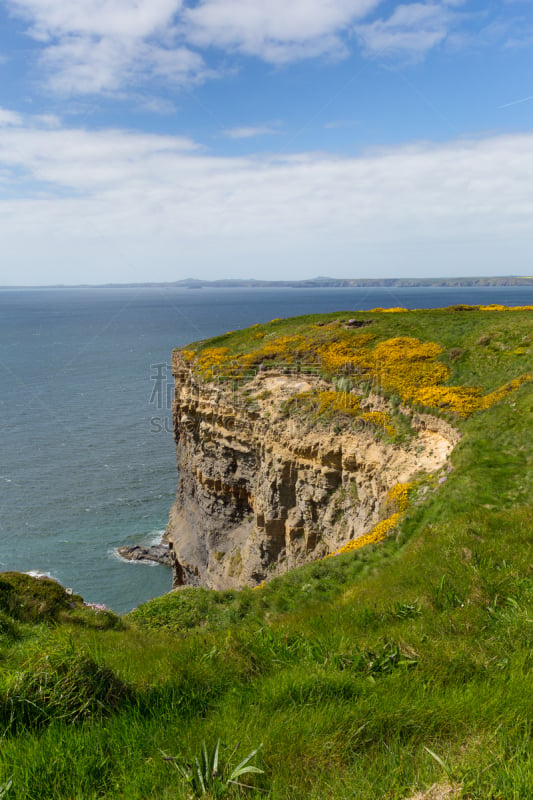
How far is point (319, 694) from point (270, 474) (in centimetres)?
2451

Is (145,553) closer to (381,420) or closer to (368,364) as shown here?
(368,364)

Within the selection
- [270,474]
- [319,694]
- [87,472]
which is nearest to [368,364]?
[270,474]

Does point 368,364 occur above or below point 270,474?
above

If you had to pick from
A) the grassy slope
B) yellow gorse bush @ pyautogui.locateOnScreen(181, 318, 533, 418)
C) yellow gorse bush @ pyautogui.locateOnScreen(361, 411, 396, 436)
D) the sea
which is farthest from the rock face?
the grassy slope

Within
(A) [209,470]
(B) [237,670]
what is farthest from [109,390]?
(B) [237,670]

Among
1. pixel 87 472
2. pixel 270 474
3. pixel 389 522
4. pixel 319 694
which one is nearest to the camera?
pixel 319 694

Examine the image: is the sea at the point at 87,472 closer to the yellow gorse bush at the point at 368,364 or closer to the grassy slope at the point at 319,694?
the yellow gorse bush at the point at 368,364

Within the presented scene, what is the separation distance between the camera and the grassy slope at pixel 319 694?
415 cm

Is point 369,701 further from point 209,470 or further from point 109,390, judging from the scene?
point 109,390

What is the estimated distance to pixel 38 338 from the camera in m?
153

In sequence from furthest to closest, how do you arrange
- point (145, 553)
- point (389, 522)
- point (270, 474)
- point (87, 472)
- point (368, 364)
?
point (87, 472) < point (145, 553) < point (270, 474) < point (368, 364) < point (389, 522)

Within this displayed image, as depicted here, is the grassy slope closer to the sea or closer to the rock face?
the rock face

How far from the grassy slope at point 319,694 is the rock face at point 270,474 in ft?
41.1

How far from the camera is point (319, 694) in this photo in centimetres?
548
